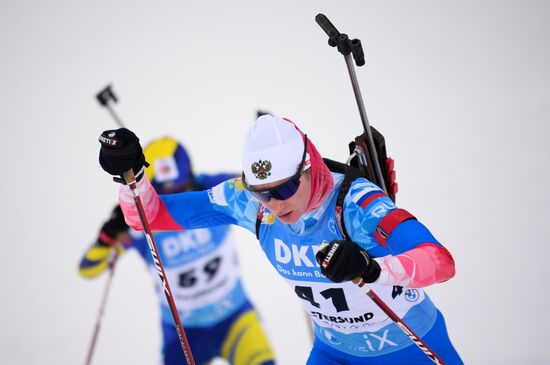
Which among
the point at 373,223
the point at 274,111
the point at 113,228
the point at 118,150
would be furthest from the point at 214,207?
the point at 274,111

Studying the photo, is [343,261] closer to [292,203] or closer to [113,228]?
[292,203]

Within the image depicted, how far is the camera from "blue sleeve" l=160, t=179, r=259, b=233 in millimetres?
3248

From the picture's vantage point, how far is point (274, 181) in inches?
109

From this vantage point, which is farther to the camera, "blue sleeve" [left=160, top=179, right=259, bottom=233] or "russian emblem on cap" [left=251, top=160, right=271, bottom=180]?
"blue sleeve" [left=160, top=179, right=259, bottom=233]

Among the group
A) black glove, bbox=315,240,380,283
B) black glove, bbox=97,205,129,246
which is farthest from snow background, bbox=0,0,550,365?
black glove, bbox=315,240,380,283

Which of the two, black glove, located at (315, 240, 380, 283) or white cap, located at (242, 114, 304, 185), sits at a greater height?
white cap, located at (242, 114, 304, 185)

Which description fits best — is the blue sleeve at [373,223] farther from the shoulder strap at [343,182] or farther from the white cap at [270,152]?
the white cap at [270,152]

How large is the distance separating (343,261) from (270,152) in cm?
58

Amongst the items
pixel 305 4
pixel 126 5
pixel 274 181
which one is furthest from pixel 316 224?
pixel 126 5

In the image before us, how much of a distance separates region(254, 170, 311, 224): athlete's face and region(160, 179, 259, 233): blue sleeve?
0.41m

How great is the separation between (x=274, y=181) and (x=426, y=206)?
3.88 meters

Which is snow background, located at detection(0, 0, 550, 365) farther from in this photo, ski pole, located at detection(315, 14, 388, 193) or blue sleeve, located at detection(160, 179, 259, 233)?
blue sleeve, located at detection(160, 179, 259, 233)

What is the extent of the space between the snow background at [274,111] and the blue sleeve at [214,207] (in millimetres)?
2273

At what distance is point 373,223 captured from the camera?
271 centimetres
